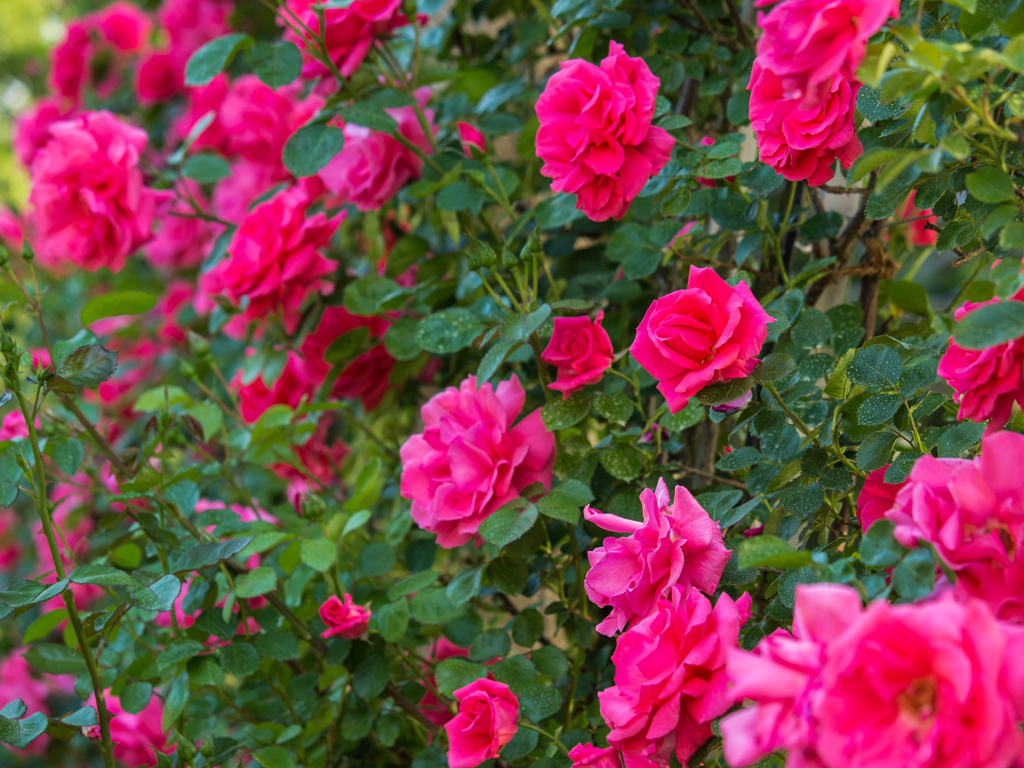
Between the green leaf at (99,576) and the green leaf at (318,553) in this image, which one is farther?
the green leaf at (318,553)

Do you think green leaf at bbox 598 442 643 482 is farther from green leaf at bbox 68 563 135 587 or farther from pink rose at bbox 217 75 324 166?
pink rose at bbox 217 75 324 166

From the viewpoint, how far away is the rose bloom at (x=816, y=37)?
36 cm

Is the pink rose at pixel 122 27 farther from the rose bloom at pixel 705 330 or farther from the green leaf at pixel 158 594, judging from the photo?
the rose bloom at pixel 705 330

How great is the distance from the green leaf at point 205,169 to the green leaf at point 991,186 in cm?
99

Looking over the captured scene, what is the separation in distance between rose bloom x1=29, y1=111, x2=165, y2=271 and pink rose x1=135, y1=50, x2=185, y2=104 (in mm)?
804

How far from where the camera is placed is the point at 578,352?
0.64m

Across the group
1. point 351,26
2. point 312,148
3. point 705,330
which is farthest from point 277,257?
point 705,330

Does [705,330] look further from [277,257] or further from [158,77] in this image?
[158,77]

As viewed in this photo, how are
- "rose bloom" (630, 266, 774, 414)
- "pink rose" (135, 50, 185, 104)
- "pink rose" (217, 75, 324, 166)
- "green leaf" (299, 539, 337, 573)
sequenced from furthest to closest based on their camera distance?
"pink rose" (135, 50, 185, 104) → "pink rose" (217, 75, 324, 166) → "green leaf" (299, 539, 337, 573) → "rose bloom" (630, 266, 774, 414)

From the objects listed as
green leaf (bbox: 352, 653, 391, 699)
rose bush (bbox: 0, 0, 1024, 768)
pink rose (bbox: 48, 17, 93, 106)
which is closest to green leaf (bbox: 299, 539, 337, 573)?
rose bush (bbox: 0, 0, 1024, 768)

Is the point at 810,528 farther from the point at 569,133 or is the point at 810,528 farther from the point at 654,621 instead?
the point at 569,133

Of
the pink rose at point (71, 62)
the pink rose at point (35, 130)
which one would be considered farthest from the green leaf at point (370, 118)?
the pink rose at point (71, 62)

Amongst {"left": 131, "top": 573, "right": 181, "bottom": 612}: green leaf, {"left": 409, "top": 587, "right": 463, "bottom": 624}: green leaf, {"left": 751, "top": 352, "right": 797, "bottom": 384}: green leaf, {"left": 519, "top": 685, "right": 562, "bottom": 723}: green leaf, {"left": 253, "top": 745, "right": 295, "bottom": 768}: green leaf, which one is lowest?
{"left": 253, "top": 745, "right": 295, "bottom": 768}: green leaf

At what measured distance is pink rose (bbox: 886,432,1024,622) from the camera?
13.2 inches
